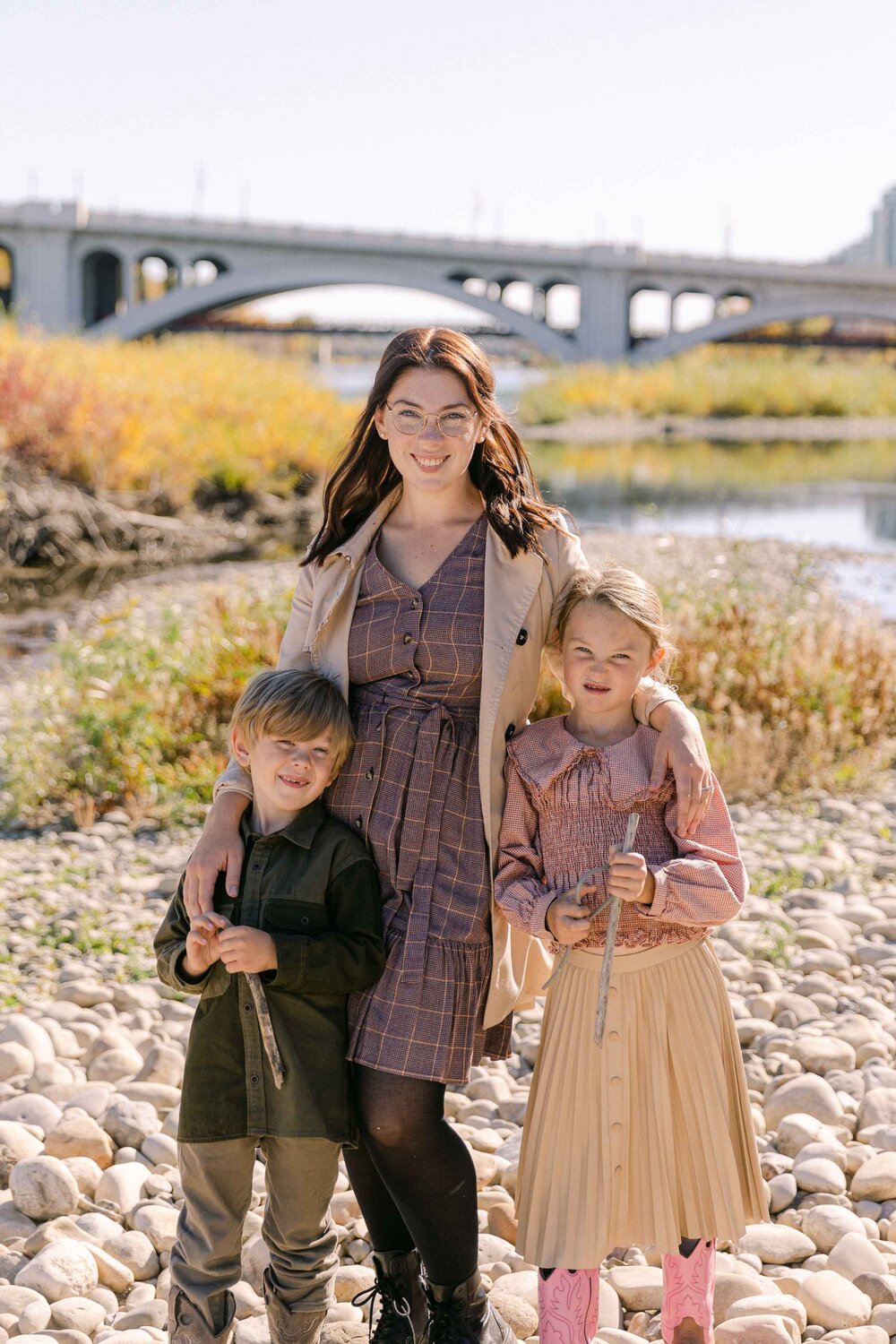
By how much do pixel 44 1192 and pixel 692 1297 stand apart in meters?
1.32

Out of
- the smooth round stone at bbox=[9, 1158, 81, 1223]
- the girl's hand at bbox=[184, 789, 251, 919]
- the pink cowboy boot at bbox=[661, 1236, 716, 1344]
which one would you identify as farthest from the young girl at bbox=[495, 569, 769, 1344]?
the smooth round stone at bbox=[9, 1158, 81, 1223]

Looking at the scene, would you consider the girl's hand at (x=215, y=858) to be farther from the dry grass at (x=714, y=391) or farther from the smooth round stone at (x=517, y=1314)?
the dry grass at (x=714, y=391)

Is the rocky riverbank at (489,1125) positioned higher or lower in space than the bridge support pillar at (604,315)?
lower

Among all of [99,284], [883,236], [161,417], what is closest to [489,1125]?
[161,417]

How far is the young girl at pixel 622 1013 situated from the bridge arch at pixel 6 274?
39.8 meters

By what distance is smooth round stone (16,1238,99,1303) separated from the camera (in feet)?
7.99

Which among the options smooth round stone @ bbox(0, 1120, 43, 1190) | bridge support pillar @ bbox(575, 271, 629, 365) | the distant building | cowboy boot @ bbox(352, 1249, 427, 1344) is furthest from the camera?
the distant building

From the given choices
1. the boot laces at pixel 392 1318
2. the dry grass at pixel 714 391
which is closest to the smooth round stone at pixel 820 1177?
the boot laces at pixel 392 1318

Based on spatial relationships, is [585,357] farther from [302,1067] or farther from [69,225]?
[302,1067]

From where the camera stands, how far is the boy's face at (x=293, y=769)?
2.16m

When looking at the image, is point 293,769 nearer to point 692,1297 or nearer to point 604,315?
point 692,1297

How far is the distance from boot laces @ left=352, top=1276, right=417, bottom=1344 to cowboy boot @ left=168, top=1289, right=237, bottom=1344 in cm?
27

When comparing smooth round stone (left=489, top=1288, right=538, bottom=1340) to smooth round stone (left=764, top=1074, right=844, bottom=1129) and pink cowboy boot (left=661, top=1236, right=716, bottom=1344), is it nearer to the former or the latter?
pink cowboy boot (left=661, top=1236, right=716, bottom=1344)

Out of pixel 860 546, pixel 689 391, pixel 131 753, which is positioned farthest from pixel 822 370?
pixel 131 753
